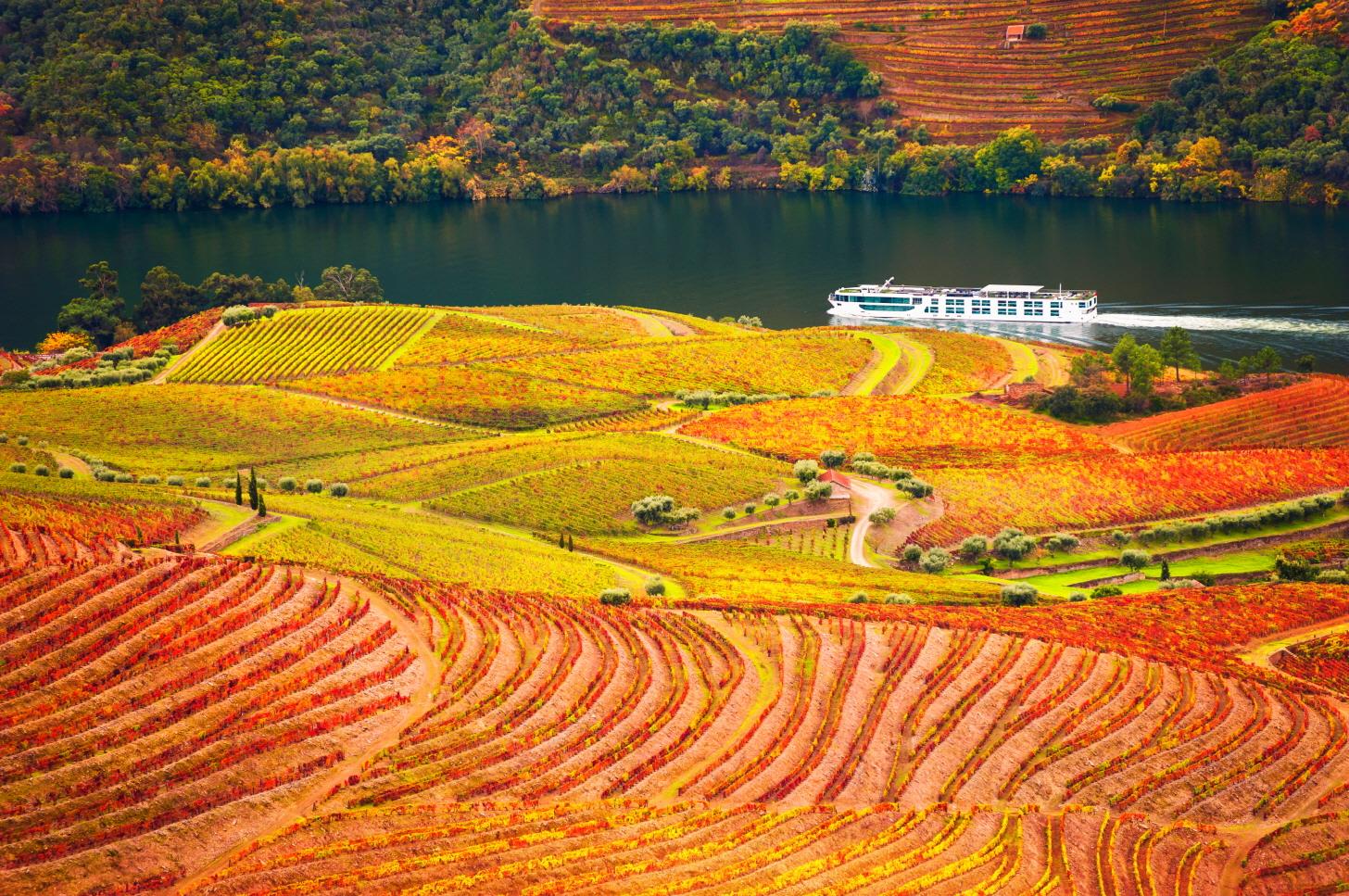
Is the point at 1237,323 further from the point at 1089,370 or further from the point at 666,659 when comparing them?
the point at 666,659

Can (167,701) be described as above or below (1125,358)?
above

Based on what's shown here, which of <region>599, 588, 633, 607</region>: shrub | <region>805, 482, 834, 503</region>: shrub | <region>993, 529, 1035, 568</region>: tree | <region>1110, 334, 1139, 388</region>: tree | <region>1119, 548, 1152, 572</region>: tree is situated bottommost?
<region>1119, 548, 1152, 572</region>: tree

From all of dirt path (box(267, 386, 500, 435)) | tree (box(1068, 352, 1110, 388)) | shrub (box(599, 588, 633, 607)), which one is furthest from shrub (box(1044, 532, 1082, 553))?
dirt path (box(267, 386, 500, 435))

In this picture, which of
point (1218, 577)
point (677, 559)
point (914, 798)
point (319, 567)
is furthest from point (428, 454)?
point (914, 798)

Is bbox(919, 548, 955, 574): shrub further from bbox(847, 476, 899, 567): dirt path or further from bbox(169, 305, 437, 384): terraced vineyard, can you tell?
bbox(169, 305, 437, 384): terraced vineyard

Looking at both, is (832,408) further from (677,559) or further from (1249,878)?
(1249,878)

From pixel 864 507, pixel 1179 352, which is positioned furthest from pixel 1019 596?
pixel 1179 352

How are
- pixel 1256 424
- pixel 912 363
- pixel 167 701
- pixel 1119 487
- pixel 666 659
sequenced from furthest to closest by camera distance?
pixel 912 363
pixel 1256 424
pixel 1119 487
pixel 666 659
pixel 167 701
